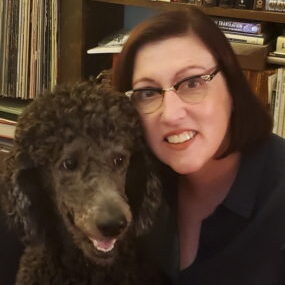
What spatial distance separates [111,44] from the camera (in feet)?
6.45

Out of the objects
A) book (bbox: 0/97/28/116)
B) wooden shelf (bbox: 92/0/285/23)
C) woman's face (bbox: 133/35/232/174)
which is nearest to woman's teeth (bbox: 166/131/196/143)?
woman's face (bbox: 133/35/232/174)

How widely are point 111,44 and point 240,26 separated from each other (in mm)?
444

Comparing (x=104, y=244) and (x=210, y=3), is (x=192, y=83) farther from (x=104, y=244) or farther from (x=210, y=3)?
(x=210, y=3)

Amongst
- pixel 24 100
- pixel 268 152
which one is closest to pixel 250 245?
pixel 268 152

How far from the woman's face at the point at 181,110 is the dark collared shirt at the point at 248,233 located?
0.39 feet

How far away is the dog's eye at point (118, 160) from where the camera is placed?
3.63 feet

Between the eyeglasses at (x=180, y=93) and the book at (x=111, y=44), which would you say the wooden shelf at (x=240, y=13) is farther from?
the eyeglasses at (x=180, y=93)

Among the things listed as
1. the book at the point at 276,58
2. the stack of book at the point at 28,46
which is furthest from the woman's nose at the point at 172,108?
the stack of book at the point at 28,46

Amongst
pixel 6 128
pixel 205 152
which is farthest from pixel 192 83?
pixel 6 128

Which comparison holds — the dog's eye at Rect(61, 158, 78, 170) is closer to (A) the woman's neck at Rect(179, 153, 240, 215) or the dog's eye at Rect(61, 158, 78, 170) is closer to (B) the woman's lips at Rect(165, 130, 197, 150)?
(B) the woman's lips at Rect(165, 130, 197, 150)

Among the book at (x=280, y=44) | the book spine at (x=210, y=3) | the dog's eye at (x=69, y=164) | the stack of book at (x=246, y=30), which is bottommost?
the dog's eye at (x=69, y=164)

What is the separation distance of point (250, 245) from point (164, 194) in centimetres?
23

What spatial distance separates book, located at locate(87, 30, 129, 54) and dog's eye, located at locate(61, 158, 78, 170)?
2.85 feet

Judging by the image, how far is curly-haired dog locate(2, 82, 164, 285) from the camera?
1.06 m
